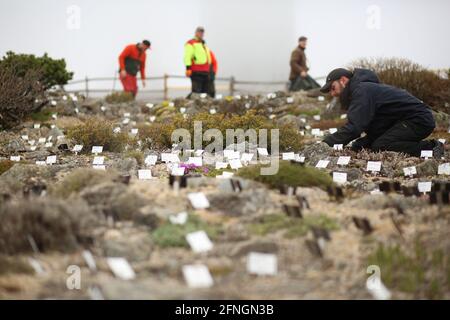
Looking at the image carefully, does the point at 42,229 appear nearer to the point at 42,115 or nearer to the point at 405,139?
the point at 405,139

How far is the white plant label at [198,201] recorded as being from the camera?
4.64 m

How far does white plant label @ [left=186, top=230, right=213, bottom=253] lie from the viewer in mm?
3963

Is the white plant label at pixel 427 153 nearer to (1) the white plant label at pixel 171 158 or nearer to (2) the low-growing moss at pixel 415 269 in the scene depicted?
(1) the white plant label at pixel 171 158

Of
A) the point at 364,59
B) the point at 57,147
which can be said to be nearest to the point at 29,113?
the point at 57,147

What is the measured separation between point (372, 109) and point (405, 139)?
918 mm

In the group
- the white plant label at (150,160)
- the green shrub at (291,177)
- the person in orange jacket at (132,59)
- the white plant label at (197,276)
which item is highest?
the person in orange jacket at (132,59)

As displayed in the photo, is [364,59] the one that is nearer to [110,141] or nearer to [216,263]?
[110,141]

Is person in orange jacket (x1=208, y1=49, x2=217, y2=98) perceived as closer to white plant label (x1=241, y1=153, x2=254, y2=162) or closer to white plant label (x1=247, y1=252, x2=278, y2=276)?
white plant label (x1=241, y1=153, x2=254, y2=162)

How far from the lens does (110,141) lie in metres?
10.2

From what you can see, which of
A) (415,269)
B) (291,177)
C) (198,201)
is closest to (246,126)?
(291,177)

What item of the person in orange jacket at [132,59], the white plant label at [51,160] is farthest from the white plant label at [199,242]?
the person in orange jacket at [132,59]

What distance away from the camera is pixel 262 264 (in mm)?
3736

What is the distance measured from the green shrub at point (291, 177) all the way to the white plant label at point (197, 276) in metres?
1.88

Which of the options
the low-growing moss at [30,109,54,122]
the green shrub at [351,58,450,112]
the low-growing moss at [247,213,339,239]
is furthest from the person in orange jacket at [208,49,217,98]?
the low-growing moss at [247,213,339,239]
